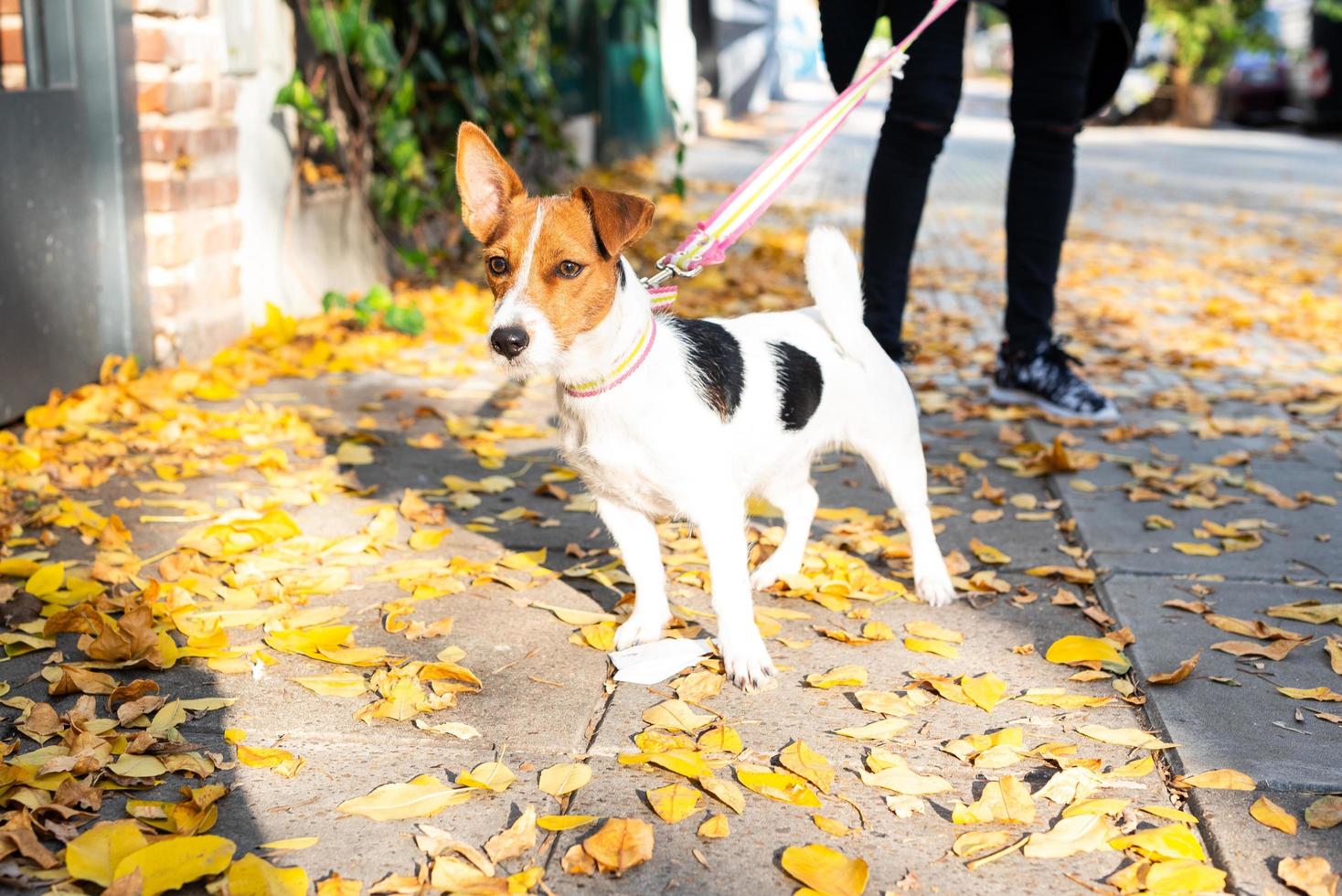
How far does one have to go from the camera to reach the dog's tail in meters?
3.06

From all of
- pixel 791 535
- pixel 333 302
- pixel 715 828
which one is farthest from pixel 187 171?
pixel 715 828

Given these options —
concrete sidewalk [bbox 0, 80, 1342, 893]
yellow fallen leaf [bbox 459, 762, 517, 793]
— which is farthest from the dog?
yellow fallen leaf [bbox 459, 762, 517, 793]

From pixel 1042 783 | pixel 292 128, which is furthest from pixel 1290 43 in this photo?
pixel 1042 783

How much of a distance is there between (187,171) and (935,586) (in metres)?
3.43

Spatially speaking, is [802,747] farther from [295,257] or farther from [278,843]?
[295,257]

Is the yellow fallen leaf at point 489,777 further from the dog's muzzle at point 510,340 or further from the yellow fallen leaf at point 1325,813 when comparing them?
the yellow fallen leaf at point 1325,813

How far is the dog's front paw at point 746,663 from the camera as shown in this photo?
271 centimetres

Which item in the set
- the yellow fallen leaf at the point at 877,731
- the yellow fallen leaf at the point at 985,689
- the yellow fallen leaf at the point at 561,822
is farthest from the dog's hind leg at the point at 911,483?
the yellow fallen leaf at the point at 561,822

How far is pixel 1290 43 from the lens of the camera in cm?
2761

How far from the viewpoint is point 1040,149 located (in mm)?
4555

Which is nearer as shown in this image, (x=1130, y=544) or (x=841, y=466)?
Answer: (x=1130, y=544)

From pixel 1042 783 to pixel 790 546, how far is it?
3.69ft

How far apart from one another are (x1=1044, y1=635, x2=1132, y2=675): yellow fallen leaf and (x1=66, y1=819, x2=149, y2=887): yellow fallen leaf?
188 centimetres

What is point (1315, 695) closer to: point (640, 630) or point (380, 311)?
point (640, 630)
